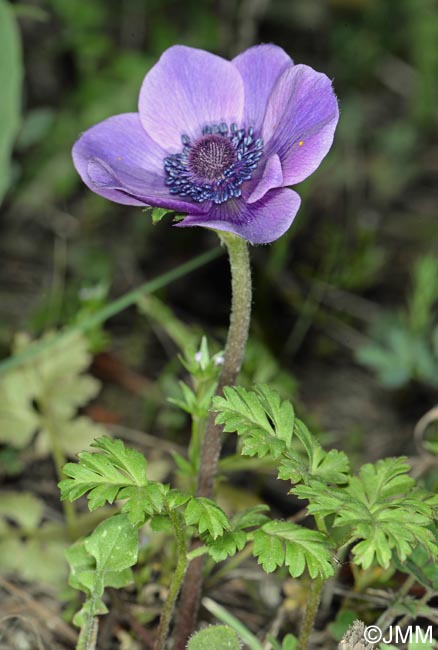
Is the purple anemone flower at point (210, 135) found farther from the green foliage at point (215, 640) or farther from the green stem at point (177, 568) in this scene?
the green foliage at point (215, 640)

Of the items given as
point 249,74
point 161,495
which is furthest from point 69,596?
point 249,74

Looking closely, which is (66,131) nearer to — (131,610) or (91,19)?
(91,19)

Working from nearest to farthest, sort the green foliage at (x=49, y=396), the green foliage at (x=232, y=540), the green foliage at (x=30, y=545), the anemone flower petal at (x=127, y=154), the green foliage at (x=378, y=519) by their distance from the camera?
the green foliage at (x=378, y=519) → the green foliage at (x=232, y=540) → the anemone flower petal at (x=127, y=154) → the green foliage at (x=30, y=545) → the green foliage at (x=49, y=396)

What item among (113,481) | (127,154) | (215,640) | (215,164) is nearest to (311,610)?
(215,640)

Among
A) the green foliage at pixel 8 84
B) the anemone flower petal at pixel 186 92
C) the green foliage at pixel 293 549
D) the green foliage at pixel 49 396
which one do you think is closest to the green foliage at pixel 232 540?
the green foliage at pixel 293 549

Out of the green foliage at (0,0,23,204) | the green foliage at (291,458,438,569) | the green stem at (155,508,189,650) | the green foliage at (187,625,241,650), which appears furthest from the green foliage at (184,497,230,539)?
the green foliage at (0,0,23,204)

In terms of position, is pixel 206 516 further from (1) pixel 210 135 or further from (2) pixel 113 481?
(1) pixel 210 135

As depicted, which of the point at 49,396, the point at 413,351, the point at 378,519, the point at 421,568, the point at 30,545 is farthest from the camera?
the point at 413,351

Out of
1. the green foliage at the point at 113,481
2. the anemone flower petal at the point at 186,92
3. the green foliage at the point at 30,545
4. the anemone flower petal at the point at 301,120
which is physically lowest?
the green foliage at the point at 30,545
